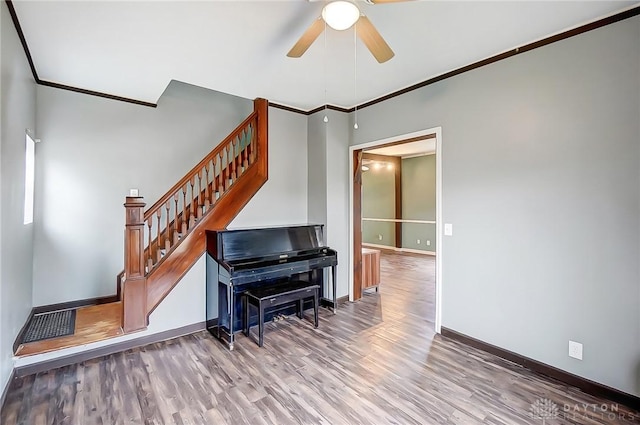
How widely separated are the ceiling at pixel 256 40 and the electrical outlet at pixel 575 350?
2400 millimetres

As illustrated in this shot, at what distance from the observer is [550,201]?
2.55 meters

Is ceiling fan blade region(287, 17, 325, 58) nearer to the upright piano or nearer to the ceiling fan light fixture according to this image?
the ceiling fan light fixture

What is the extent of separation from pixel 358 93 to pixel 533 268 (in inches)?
102

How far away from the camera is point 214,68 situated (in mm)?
3061

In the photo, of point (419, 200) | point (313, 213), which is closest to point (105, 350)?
point (313, 213)

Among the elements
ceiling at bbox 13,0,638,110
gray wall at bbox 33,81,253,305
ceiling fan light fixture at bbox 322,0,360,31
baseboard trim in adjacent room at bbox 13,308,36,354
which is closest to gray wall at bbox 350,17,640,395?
ceiling at bbox 13,0,638,110

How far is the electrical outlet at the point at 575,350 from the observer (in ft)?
7.88

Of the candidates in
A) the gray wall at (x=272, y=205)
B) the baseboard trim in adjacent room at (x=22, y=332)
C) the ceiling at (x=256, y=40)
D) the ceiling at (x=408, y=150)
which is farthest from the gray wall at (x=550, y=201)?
the ceiling at (x=408, y=150)

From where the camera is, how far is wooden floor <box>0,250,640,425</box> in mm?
2086

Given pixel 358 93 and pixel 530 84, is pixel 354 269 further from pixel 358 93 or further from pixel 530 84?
pixel 530 84

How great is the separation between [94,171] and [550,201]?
471 cm

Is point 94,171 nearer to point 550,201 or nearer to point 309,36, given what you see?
point 309,36

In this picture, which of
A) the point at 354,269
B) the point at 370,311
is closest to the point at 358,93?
the point at 354,269

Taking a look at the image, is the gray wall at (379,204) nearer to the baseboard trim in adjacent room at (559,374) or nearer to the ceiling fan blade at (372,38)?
the baseboard trim in adjacent room at (559,374)
